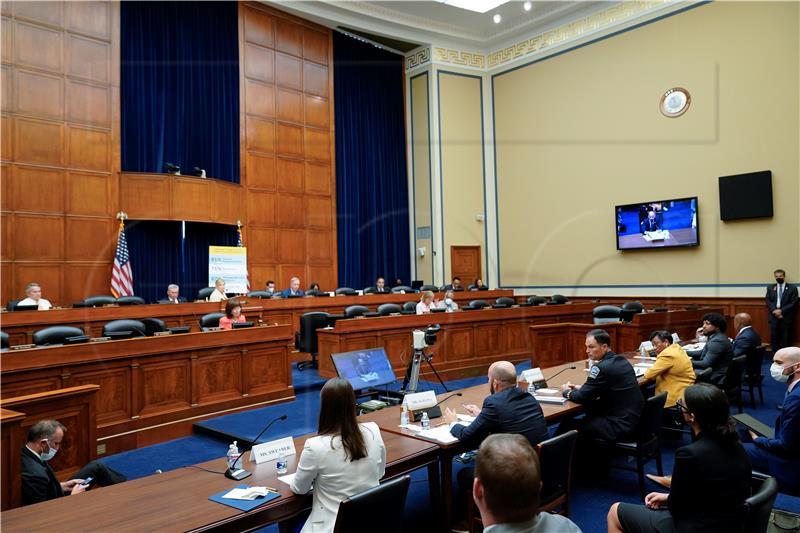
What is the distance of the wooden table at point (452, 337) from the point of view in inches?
278

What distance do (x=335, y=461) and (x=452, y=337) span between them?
19.0 feet

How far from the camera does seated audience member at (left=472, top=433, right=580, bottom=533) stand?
1.46m

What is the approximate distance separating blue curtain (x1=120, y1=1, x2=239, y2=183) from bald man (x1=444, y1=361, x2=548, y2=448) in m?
9.71

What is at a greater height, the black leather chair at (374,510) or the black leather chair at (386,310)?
the black leather chair at (386,310)

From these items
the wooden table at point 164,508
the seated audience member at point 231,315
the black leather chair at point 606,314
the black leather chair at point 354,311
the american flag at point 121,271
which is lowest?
the wooden table at point 164,508

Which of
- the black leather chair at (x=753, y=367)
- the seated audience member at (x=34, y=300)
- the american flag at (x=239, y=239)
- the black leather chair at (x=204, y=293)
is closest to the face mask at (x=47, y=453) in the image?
the seated audience member at (x=34, y=300)

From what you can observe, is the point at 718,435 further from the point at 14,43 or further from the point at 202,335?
the point at 14,43

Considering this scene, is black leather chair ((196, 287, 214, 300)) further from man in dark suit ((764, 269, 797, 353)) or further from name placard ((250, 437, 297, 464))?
man in dark suit ((764, 269, 797, 353))

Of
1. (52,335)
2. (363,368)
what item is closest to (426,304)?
(363,368)

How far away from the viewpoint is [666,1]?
1091 cm

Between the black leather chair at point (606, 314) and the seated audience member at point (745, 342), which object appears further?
the black leather chair at point (606, 314)

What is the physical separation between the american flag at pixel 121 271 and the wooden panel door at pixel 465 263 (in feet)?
24.4

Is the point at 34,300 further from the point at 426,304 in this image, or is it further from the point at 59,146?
the point at 426,304

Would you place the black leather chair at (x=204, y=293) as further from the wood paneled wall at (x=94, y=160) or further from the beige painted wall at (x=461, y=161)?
the beige painted wall at (x=461, y=161)
